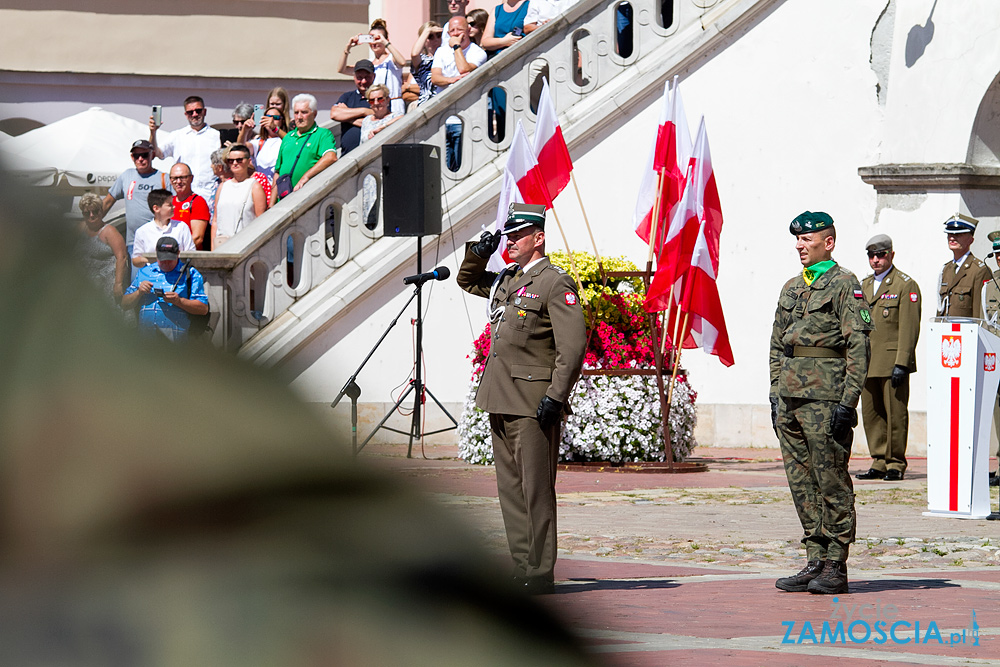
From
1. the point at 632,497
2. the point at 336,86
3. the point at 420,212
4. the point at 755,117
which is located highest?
the point at 336,86

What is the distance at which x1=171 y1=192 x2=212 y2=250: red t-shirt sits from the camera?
1396 centimetres

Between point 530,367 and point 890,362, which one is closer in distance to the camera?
point 530,367

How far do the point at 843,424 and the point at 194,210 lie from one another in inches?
360

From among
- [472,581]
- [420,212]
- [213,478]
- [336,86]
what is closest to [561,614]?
[472,581]

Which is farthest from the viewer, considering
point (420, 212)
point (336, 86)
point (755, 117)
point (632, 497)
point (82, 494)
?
point (336, 86)

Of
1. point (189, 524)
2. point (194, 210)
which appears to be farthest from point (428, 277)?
point (189, 524)

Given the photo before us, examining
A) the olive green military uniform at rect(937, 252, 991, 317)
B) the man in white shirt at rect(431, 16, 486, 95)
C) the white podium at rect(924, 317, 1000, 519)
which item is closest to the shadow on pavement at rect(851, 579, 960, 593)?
the white podium at rect(924, 317, 1000, 519)

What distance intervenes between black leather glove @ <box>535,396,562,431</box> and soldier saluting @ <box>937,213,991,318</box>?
6322 millimetres

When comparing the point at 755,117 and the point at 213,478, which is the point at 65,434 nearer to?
the point at 213,478

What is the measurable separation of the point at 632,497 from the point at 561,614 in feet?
34.5

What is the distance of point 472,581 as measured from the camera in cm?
73

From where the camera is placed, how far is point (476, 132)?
50.1 feet

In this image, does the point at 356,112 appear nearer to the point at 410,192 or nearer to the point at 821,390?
the point at 410,192

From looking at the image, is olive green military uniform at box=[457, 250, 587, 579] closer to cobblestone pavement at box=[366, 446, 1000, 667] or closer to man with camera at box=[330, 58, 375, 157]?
cobblestone pavement at box=[366, 446, 1000, 667]
